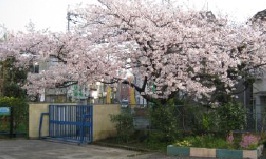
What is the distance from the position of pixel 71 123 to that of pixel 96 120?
1.27 m

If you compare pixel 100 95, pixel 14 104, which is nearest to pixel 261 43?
pixel 14 104

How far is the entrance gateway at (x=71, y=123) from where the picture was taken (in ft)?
56.8

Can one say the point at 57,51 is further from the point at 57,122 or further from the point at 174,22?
the point at 174,22

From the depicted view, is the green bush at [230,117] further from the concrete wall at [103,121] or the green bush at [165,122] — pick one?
the concrete wall at [103,121]

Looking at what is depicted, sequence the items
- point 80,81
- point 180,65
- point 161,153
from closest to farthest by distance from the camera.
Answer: point 161,153
point 180,65
point 80,81

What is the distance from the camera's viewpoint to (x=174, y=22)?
1670 cm

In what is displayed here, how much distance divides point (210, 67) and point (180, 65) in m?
1.35

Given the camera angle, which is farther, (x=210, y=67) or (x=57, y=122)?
(x=57, y=122)

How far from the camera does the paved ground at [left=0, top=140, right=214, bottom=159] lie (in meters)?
13.7

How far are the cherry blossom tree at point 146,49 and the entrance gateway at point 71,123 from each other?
4.04 ft

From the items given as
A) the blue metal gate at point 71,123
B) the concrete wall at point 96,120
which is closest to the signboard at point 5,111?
the concrete wall at point 96,120

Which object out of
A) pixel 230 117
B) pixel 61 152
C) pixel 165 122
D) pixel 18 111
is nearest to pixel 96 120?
pixel 61 152

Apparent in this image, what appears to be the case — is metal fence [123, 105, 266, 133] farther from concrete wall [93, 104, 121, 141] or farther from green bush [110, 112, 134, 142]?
concrete wall [93, 104, 121, 141]

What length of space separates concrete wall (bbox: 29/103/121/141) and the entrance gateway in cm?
23
